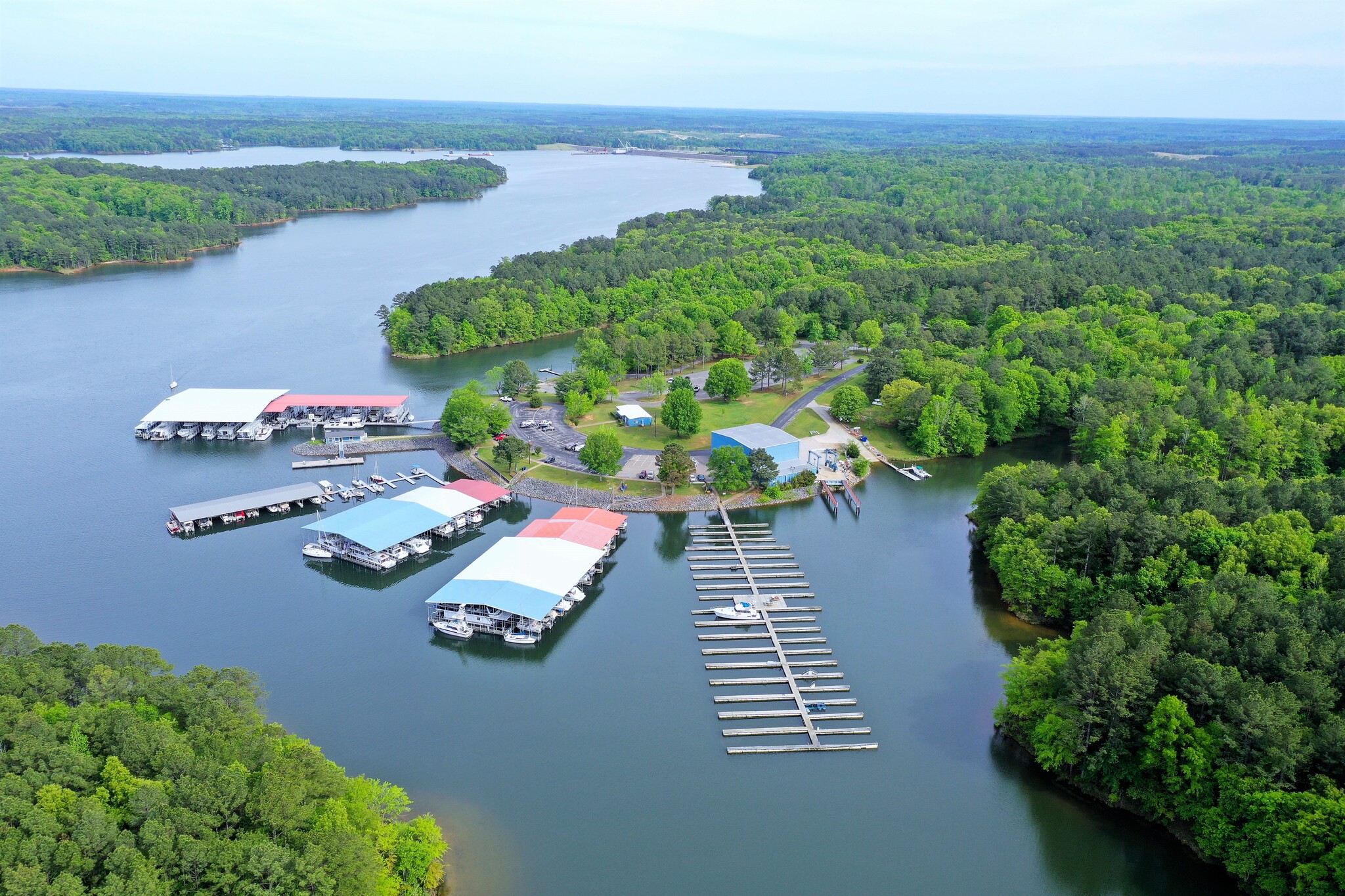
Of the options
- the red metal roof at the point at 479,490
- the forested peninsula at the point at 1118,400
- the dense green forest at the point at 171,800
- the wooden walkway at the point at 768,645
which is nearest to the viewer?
the dense green forest at the point at 171,800

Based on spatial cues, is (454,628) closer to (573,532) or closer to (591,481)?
(573,532)

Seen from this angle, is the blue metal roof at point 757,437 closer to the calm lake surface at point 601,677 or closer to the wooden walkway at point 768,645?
the calm lake surface at point 601,677

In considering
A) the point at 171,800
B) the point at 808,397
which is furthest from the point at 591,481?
the point at 171,800

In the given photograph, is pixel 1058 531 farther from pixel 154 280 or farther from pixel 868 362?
pixel 154 280

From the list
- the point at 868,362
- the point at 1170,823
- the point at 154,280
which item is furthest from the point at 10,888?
the point at 154,280

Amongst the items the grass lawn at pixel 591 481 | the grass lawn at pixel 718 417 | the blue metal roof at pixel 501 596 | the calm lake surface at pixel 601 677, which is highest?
the blue metal roof at pixel 501 596

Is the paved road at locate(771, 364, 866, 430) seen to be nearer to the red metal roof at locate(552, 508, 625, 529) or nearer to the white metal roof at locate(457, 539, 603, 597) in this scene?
the red metal roof at locate(552, 508, 625, 529)

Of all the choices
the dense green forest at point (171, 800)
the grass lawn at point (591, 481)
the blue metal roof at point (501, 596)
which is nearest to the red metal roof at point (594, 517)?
the grass lawn at point (591, 481)
